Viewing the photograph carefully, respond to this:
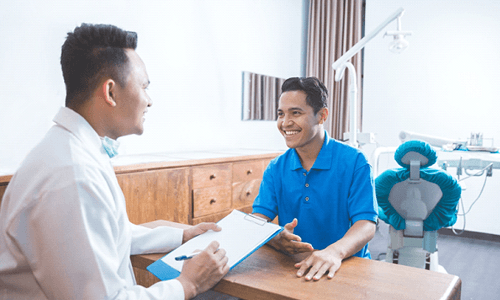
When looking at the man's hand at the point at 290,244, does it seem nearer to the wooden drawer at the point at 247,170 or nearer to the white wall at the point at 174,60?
the white wall at the point at 174,60

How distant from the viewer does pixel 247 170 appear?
2.80 metres

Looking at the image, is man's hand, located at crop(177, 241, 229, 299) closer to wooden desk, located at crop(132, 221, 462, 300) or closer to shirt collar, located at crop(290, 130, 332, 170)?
wooden desk, located at crop(132, 221, 462, 300)

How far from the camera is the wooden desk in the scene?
790 millimetres

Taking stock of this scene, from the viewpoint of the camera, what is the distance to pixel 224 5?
333cm

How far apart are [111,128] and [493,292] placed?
8.95 feet

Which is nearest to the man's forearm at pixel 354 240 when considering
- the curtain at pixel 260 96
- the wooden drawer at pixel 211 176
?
the wooden drawer at pixel 211 176

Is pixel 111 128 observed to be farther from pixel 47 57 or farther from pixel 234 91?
pixel 234 91

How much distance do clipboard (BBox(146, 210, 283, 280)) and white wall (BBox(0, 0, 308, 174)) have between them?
110cm

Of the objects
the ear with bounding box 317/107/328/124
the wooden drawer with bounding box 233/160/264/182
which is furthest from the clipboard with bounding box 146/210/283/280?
the wooden drawer with bounding box 233/160/264/182

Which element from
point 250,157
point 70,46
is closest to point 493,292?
point 250,157

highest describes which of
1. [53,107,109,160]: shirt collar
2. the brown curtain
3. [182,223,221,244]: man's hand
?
the brown curtain

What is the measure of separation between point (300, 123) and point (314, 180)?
228mm

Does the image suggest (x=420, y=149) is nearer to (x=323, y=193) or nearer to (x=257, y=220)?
(x=323, y=193)

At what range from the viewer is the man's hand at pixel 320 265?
2.92 ft
